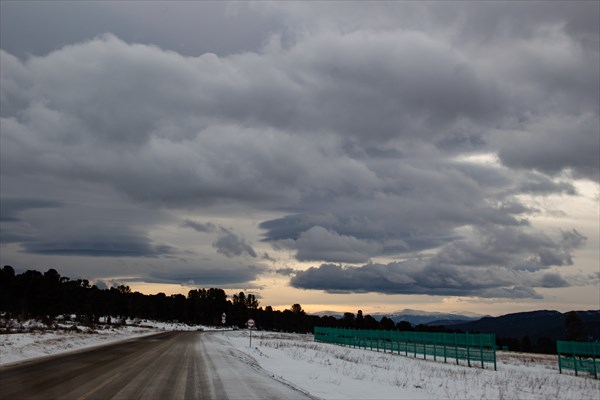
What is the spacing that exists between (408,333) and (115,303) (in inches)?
4820

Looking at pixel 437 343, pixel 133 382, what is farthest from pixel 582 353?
pixel 133 382

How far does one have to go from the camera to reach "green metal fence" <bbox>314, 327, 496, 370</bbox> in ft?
113

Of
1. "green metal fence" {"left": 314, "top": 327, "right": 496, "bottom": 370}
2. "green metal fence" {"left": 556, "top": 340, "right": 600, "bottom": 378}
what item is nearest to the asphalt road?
"green metal fence" {"left": 314, "top": 327, "right": 496, "bottom": 370}

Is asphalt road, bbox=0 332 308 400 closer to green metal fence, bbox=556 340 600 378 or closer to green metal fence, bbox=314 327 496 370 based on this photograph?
green metal fence, bbox=314 327 496 370

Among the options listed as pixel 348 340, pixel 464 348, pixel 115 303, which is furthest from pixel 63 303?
pixel 464 348

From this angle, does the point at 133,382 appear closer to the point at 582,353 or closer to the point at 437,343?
the point at 582,353

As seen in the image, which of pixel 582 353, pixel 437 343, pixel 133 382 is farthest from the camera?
pixel 437 343

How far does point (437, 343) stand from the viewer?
3881cm

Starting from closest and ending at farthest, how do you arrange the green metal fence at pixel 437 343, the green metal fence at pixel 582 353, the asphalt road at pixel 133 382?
1. the asphalt road at pixel 133 382
2. the green metal fence at pixel 582 353
3. the green metal fence at pixel 437 343

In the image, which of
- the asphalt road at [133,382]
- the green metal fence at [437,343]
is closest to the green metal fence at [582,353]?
the green metal fence at [437,343]

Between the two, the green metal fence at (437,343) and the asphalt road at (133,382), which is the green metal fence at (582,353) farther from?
the asphalt road at (133,382)

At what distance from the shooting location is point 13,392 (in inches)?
528

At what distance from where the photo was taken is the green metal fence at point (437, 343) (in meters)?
34.4

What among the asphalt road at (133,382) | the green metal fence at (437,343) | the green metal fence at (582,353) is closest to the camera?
the asphalt road at (133,382)
